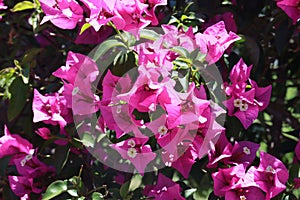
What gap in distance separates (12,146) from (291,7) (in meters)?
0.75

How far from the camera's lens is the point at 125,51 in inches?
46.6

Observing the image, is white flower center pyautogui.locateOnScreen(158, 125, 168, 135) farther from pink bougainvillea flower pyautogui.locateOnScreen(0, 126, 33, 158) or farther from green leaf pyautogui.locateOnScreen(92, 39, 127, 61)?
pink bougainvillea flower pyautogui.locateOnScreen(0, 126, 33, 158)

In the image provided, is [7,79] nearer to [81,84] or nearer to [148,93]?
[81,84]

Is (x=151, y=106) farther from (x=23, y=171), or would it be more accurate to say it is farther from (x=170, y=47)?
(x=23, y=171)

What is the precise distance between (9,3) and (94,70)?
0.51 metres

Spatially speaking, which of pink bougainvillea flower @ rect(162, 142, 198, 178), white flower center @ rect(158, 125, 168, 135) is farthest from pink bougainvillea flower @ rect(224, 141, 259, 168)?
white flower center @ rect(158, 125, 168, 135)

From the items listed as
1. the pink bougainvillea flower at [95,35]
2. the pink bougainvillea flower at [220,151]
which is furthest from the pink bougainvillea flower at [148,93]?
the pink bougainvillea flower at [95,35]

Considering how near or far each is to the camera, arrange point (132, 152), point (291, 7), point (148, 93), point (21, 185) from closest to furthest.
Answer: point (148, 93)
point (132, 152)
point (291, 7)
point (21, 185)

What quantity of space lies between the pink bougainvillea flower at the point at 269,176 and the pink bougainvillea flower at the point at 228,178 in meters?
0.02

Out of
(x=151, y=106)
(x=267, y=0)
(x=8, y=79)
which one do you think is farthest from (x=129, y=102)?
(x=267, y=0)

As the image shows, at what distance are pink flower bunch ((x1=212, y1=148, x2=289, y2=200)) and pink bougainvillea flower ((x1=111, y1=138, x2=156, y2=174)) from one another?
14cm

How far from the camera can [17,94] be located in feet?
4.60

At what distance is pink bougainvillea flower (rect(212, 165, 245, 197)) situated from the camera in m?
1.16

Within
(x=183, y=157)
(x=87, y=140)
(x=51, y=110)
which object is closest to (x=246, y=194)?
(x=183, y=157)
